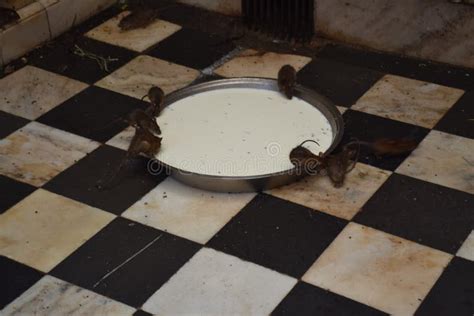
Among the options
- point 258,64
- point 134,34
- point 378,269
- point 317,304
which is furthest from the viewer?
point 134,34

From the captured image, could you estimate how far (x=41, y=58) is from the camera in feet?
10.7

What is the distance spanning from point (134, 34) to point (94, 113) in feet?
1.94

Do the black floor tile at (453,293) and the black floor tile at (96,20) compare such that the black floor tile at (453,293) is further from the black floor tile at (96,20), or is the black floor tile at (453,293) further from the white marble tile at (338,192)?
the black floor tile at (96,20)

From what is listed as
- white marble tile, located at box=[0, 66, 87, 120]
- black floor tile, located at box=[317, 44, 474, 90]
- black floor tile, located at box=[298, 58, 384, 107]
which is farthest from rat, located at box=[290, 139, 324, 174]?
white marble tile, located at box=[0, 66, 87, 120]

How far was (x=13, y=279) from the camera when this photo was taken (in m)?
2.24

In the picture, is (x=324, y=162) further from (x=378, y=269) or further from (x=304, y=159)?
(x=378, y=269)

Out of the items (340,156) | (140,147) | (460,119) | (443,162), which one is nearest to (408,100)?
(460,119)

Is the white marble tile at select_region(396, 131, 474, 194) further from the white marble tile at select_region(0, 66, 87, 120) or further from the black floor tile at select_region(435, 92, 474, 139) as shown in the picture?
the white marble tile at select_region(0, 66, 87, 120)

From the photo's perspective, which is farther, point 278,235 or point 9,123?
point 9,123

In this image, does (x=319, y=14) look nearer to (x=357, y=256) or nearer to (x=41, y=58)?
(x=41, y=58)

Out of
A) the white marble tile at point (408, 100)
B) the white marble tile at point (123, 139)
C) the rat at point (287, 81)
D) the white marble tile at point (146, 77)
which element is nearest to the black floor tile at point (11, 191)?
the white marble tile at point (123, 139)

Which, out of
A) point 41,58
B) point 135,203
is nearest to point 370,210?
point 135,203

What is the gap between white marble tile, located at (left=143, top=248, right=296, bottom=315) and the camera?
2119mm

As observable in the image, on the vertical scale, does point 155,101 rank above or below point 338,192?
above
